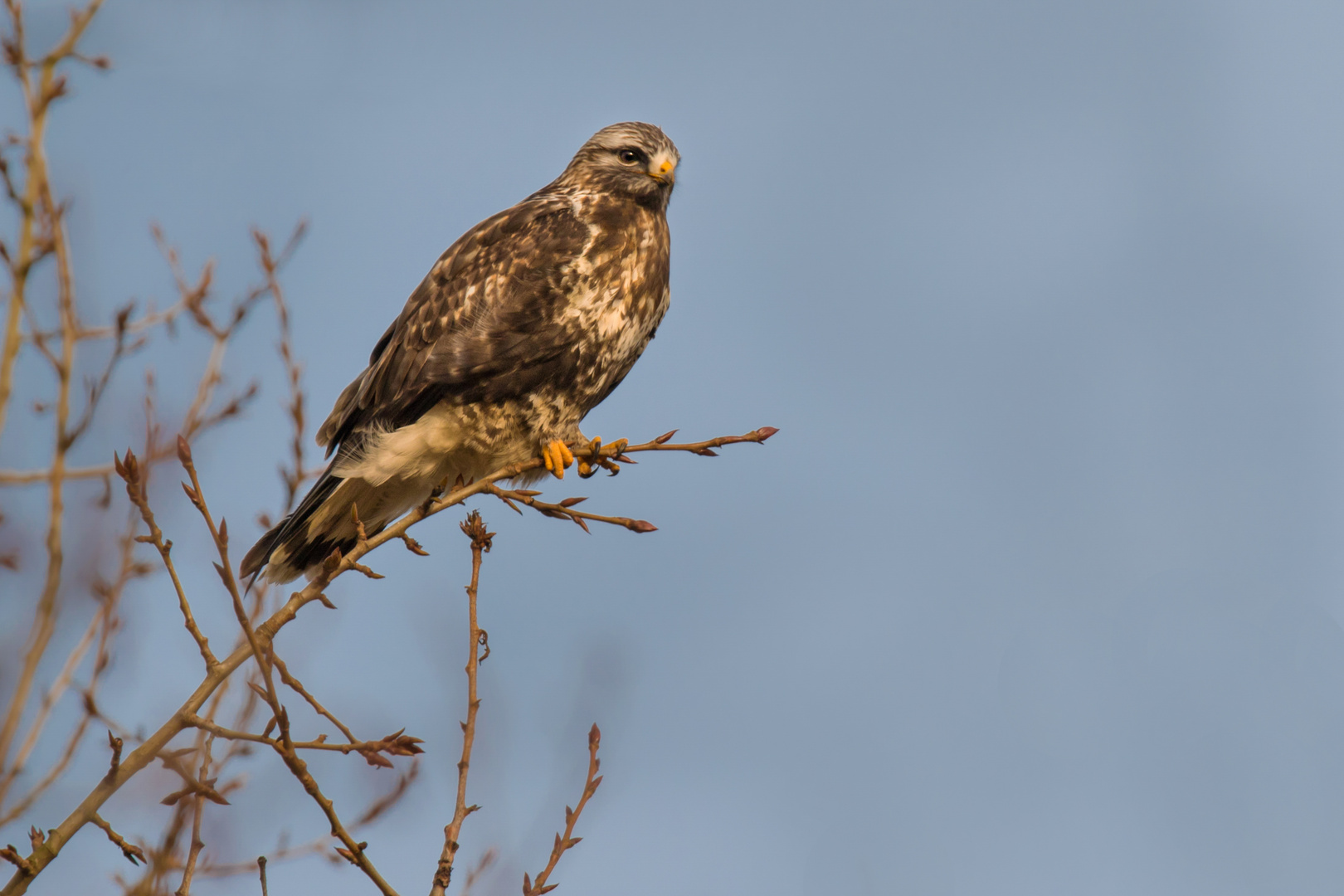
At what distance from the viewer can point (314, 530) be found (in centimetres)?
474

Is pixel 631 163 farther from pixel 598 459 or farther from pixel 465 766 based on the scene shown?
pixel 465 766

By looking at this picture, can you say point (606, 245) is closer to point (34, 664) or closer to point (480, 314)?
point (480, 314)

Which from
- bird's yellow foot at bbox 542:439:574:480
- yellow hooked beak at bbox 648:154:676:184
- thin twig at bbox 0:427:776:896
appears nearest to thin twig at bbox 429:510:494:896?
thin twig at bbox 0:427:776:896

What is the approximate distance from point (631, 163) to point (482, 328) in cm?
120

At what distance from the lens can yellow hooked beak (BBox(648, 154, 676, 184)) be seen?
5.33m

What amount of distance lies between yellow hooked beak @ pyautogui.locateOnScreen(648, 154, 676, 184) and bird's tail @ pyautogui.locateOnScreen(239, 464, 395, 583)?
1.81 m

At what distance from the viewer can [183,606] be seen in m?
2.60

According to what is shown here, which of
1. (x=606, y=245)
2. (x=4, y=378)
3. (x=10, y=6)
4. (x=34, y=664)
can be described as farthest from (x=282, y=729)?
(x=606, y=245)

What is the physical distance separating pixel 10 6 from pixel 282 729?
6.41ft

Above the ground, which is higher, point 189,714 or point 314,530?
point 314,530

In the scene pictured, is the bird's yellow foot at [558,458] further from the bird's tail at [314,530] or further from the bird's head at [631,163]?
the bird's head at [631,163]

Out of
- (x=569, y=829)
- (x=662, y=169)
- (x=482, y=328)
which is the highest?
(x=662, y=169)

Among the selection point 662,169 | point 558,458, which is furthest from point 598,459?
point 662,169

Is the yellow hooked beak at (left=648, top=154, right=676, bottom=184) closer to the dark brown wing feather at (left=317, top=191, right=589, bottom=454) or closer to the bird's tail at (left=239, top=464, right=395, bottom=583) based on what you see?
the dark brown wing feather at (left=317, top=191, right=589, bottom=454)
